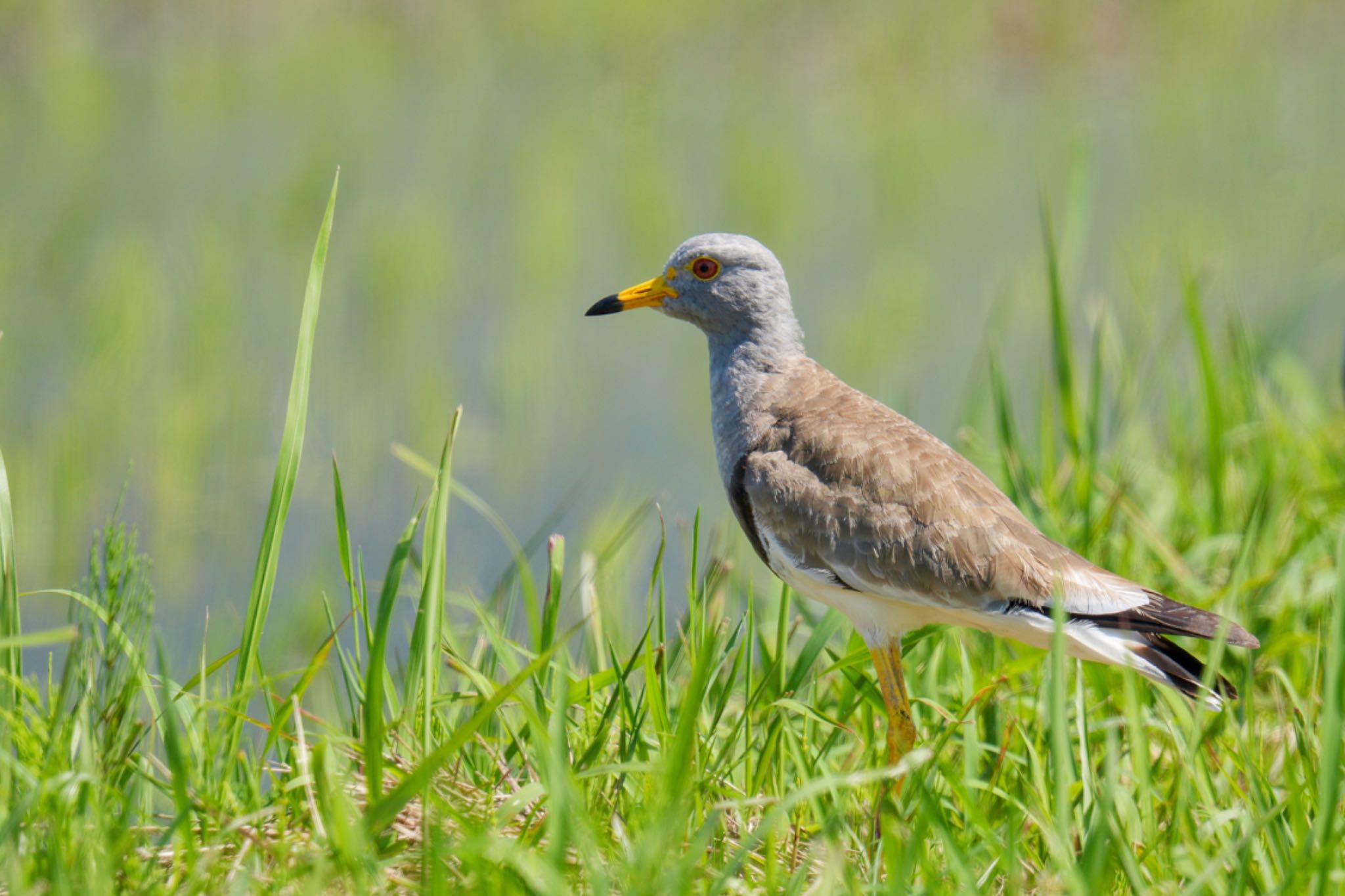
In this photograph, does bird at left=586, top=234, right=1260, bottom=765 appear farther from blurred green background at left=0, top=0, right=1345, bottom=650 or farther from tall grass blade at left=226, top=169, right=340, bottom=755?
blurred green background at left=0, top=0, right=1345, bottom=650

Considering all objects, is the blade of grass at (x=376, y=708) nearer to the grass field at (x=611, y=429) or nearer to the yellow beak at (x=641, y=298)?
the grass field at (x=611, y=429)

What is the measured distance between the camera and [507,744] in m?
3.28

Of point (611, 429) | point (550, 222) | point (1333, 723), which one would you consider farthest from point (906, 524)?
point (550, 222)

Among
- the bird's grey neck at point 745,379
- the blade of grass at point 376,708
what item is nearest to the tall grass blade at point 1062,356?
the bird's grey neck at point 745,379

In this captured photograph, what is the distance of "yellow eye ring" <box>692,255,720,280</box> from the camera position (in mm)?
4086

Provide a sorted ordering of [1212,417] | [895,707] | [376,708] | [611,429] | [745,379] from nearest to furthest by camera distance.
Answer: [376,708] < [895,707] < [745,379] < [1212,417] < [611,429]

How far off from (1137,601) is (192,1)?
38.7ft

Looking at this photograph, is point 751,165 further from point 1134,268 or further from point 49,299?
point 49,299

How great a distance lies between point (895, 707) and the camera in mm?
3426

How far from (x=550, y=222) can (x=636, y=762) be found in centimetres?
749

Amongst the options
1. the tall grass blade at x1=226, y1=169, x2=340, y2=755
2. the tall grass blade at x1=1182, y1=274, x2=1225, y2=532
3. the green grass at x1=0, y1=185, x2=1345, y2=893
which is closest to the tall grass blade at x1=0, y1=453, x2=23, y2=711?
the green grass at x1=0, y1=185, x2=1345, y2=893

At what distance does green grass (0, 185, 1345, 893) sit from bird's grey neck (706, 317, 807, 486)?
1.66ft

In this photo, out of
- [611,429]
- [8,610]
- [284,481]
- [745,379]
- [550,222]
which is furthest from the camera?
[550,222]

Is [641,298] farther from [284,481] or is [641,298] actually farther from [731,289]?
[284,481]
